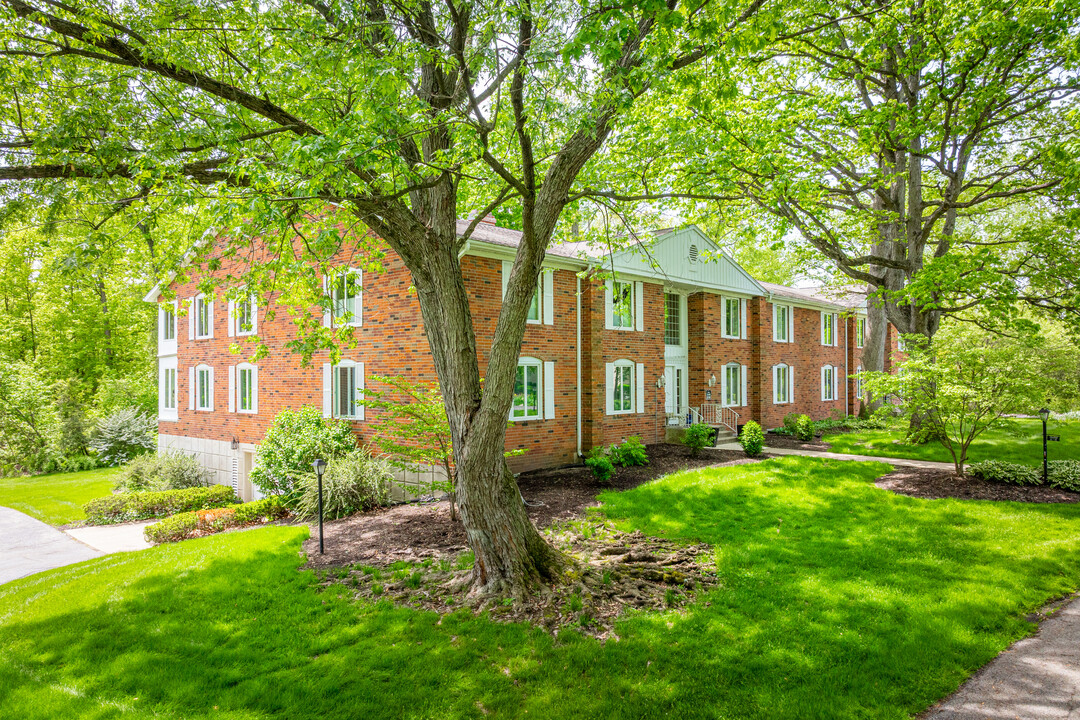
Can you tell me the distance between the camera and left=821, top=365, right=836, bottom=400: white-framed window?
81.5ft

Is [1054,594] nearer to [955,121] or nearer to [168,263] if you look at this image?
[955,121]

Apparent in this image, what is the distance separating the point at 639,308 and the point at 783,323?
30.9 ft

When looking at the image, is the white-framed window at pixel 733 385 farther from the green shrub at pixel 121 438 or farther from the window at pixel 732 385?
the green shrub at pixel 121 438

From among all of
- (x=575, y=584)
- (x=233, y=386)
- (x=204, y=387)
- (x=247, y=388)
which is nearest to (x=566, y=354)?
(x=575, y=584)

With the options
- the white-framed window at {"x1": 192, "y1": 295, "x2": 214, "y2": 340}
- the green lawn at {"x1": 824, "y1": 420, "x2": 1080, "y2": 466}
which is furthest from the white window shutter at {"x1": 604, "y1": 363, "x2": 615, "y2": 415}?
the white-framed window at {"x1": 192, "y1": 295, "x2": 214, "y2": 340}

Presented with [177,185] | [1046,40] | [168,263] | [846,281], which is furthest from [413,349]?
[846,281]

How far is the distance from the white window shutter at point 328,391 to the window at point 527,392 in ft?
15.9

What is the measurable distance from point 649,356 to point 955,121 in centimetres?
908

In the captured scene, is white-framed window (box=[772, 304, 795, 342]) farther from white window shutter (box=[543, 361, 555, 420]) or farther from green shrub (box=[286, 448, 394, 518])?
green shrub (box=[286, 448, 394, 518])

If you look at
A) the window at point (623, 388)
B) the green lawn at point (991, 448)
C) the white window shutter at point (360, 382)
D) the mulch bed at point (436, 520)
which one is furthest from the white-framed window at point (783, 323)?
the white window shutter at point (360, 382)

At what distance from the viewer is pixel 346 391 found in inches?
549

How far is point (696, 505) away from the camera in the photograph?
31.7 ft

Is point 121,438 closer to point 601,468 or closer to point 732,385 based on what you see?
point 601,468

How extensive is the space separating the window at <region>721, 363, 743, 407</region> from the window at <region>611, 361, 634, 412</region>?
5203 mm
